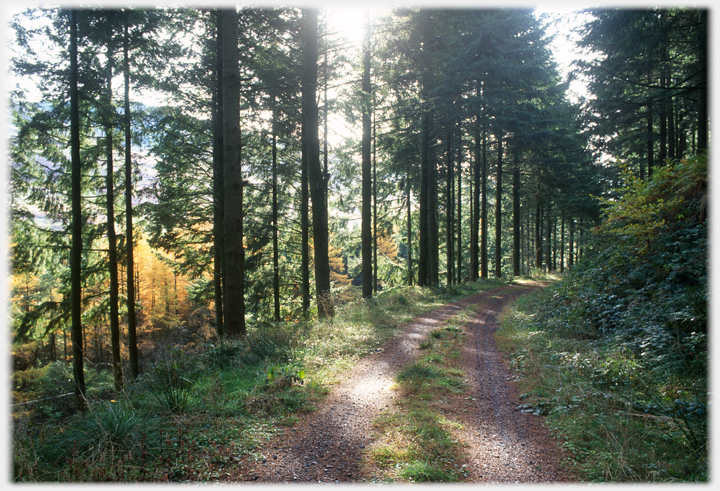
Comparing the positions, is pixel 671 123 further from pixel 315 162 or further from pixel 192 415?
pixel 192 415

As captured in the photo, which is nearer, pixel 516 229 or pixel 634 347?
pixel 634 347

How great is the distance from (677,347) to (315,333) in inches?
250

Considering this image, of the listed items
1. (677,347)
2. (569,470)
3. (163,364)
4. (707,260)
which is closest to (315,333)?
(163,364)

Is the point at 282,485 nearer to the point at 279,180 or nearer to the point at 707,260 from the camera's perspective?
the point at 707,260

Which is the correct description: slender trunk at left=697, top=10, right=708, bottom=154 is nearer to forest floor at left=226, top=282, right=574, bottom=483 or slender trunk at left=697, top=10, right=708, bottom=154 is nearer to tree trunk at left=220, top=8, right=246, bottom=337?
forest floor at left=226, top=282, right=574, bottom=483

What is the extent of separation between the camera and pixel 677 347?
16.4 ft

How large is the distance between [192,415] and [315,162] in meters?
9.18

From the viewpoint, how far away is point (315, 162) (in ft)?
38.6

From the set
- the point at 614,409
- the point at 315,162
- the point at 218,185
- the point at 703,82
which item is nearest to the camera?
the point at 614,409

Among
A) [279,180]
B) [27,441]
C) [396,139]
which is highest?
[396,139]

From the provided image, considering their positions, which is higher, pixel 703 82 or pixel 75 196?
pixel 703 82

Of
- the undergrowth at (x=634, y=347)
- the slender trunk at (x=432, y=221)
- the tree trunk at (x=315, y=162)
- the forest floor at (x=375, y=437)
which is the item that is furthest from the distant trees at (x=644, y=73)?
the tree trunk at (x=315, y=162)

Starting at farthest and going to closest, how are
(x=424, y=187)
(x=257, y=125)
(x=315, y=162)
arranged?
(x=424, y=187), (x=257, y=125), (x=315, y=162)

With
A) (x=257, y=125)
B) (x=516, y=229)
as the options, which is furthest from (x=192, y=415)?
(x=516, y=229)
